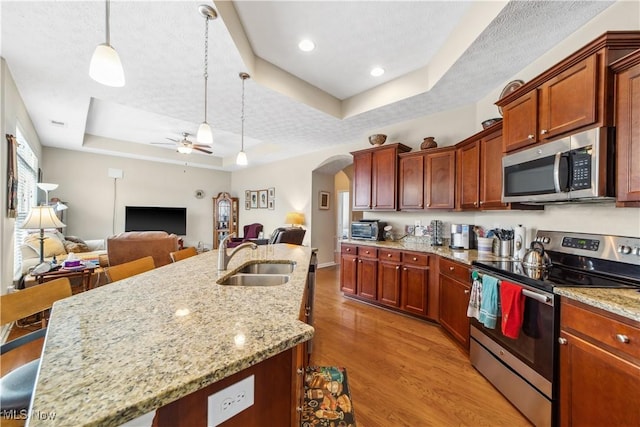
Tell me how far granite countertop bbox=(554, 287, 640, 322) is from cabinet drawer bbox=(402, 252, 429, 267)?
158 cm

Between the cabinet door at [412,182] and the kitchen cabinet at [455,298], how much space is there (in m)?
1.00

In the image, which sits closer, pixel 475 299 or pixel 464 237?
pixel 475 299

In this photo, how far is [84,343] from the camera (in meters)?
0.75

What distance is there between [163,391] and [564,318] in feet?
6.22

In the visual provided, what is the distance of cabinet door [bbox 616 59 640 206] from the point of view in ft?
4.44

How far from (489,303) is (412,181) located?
6.69 ft

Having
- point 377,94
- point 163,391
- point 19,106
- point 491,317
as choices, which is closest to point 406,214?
point 377,94

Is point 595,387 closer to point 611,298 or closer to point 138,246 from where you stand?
point 611,298

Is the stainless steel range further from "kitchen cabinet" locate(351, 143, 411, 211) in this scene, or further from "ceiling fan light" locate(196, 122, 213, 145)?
"ceiling fan light" locate(196, 122, 213, 145)

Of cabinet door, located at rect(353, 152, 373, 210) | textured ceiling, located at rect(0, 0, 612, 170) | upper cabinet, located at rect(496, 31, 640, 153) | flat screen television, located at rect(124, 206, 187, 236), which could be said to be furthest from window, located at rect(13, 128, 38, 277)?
upper cabinet, located at rect(496, 31, 640, 153)

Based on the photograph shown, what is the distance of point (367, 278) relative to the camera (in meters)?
3.59

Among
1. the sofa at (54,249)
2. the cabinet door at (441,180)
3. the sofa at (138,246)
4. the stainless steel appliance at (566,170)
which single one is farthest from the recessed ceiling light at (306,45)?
the sofa at (54,249)

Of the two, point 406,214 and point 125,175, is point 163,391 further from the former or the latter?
point 125,175

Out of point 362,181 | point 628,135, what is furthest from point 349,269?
point 628,135
